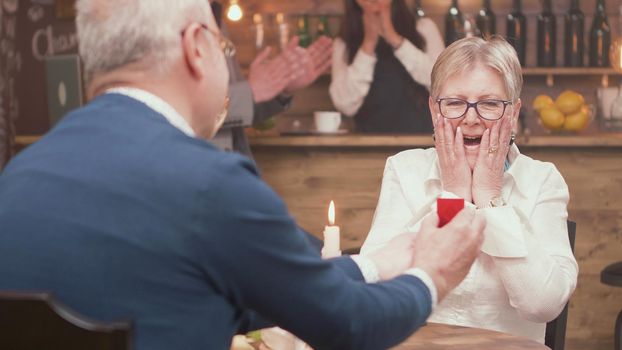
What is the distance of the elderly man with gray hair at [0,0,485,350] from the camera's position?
1.28 m

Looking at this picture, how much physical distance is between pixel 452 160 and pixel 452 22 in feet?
11.1

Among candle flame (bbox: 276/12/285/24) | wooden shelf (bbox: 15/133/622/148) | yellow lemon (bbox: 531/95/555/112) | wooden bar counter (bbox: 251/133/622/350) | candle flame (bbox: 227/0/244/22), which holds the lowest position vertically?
wooden bar counter (bbox: 251/133/622/350)

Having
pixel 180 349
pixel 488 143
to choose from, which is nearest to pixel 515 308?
pixel 488 143

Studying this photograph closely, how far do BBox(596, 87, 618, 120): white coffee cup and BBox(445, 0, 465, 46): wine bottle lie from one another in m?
0.81

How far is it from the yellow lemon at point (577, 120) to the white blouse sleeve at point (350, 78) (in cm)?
94

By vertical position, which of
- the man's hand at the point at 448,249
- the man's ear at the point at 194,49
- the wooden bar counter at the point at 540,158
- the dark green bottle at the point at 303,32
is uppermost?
the man's ear at the point at 194,49

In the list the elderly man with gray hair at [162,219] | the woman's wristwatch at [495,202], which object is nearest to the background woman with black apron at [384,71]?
the woman's wristwatch at [495,202]

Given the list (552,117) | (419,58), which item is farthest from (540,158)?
(419,58)

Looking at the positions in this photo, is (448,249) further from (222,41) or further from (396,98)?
(396,98)

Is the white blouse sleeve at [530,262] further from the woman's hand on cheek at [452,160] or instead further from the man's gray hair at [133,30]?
the man's gray hair at [133,30]

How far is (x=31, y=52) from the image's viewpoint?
17.5ft

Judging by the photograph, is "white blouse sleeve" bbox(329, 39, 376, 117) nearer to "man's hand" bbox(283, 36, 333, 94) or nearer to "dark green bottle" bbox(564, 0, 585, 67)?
"man's hand" bbox(283, 36, 333, 94)

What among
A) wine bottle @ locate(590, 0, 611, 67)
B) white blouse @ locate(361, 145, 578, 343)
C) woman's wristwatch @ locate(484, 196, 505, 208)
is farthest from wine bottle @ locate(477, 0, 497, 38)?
woman's wristwatch @ locate(484, 196, 505, 208)

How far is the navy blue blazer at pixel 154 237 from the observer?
1274 mm
